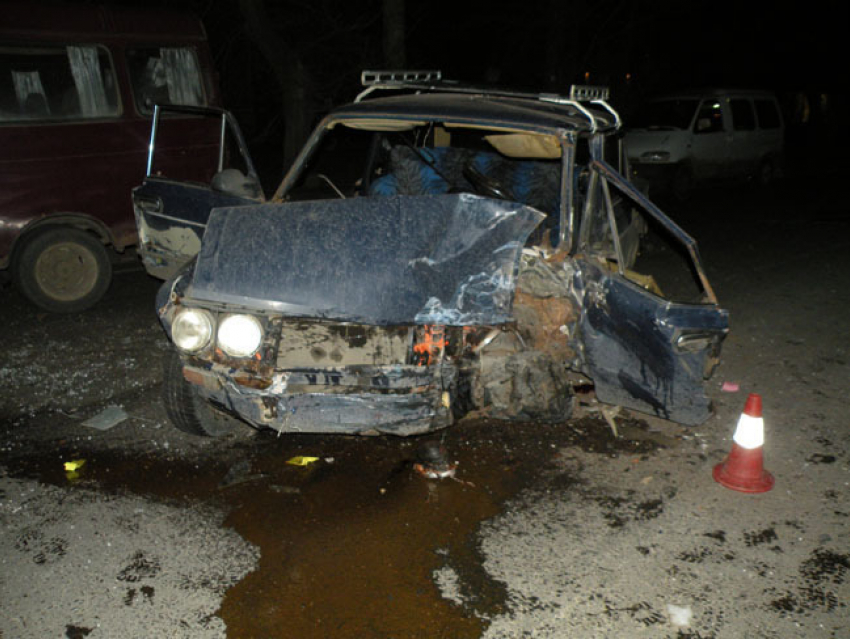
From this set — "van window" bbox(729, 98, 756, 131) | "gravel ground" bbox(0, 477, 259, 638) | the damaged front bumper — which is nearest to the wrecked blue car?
the damaged front bumper

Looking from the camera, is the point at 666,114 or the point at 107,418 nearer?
the point at 107,418

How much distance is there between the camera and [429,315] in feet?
11.8

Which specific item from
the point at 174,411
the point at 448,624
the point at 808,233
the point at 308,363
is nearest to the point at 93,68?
the point at 174,411

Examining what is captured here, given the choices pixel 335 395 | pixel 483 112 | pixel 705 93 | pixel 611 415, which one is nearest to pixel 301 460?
pixel 335 395

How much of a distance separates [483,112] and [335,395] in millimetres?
2050

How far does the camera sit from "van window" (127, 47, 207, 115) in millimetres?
7066

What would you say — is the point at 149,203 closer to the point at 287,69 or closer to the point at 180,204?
the point at 180,204

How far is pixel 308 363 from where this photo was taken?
11.6ft

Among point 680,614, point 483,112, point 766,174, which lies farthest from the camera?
point 766,174

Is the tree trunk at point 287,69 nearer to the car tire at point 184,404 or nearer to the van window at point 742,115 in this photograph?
the van window at point 742,115

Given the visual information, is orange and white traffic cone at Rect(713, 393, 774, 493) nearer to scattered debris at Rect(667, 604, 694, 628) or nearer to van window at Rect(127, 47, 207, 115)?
scattered debris at Rect(667, 604, 694, 628)

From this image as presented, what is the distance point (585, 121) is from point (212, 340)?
2568 mm

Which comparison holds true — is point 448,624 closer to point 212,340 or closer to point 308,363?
point 308,363

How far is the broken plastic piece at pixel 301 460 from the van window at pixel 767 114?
1377 cm
